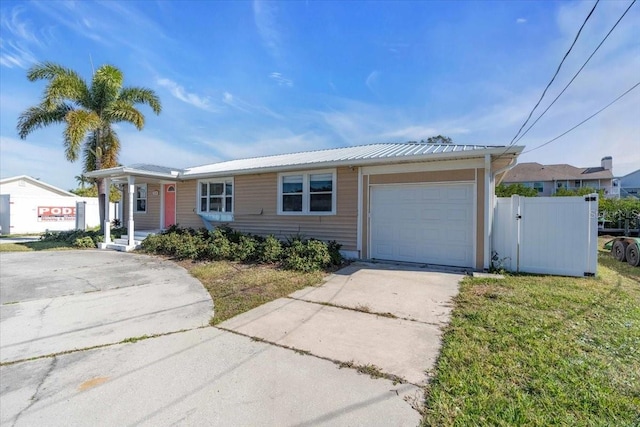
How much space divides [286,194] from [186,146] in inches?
457

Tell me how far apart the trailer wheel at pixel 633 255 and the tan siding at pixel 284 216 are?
800cm

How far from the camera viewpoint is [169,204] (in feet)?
45.0

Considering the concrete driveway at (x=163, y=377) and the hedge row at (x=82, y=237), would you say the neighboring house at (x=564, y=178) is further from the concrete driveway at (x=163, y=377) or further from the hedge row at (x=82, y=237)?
the concrete driveway at (x=163, y=377)

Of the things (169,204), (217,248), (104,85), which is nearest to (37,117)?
(104,85)

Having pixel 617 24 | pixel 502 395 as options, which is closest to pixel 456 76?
pixel 617 24

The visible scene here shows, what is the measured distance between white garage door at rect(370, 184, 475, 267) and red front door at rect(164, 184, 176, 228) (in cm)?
953

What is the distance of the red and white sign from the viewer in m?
20.3

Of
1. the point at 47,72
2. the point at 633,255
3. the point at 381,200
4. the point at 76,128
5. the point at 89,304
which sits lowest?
the point at 89,304

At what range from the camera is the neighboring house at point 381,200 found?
285 inches

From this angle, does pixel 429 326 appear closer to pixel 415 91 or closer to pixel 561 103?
pixel 561 103

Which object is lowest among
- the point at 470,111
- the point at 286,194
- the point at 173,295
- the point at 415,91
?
the point at 173,295

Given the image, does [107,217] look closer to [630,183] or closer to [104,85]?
[104,85]

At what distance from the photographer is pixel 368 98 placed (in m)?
13.4

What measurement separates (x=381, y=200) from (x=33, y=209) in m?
23.6
